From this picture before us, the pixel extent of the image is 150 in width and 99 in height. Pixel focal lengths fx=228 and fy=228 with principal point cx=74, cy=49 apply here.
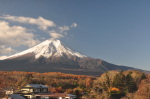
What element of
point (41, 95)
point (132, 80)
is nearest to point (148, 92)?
point (41, 95)

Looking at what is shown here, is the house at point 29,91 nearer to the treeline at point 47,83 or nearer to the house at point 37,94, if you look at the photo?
the house at point 37,94

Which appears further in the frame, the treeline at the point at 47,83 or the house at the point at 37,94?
the house at the point at 37,94

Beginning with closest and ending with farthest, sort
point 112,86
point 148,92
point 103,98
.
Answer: point 148,92 < point 103,98 < point 112,86

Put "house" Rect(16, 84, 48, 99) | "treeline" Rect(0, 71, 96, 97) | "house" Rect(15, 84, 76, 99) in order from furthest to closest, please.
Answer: "house" Rect(16, 84, 48, 99) → "house" Rect(15, 84, 76, 99) → "treeline" Rect(0, 71, 96, 97)

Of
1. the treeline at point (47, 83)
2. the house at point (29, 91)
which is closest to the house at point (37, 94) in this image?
the house at point (29, 91)

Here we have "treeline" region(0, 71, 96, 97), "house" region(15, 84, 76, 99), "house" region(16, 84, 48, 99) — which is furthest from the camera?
"house" region(16, 84, 48, 99)

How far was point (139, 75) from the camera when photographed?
4978cm

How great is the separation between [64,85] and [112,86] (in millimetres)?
15821

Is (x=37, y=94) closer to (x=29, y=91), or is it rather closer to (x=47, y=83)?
(x=29, y=91)

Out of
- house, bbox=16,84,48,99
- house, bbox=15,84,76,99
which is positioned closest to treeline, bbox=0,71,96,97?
house, bbox=16,84,48,99

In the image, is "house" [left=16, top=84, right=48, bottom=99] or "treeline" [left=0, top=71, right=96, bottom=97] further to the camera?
"house" [left=16, top=84, right=48, bottom=99]

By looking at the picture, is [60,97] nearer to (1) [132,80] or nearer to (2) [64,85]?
(1) [132,80]

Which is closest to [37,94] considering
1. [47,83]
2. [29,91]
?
[29,91]

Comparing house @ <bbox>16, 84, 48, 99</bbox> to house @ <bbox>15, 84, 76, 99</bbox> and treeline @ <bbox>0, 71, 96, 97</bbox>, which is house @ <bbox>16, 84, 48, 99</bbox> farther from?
treeline @ <bbox>0, 71, 96, 97</bbox>
